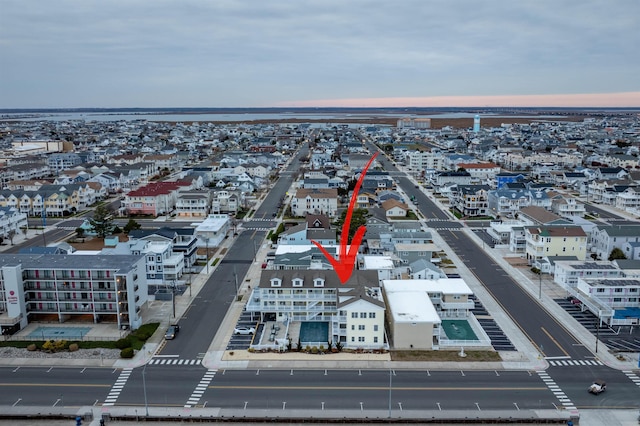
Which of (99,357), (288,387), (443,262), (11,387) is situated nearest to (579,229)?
(443,262)

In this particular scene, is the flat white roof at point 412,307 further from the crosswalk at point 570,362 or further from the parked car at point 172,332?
the parked car at point 172,332

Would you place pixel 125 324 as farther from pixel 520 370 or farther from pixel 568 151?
pixel 568 151

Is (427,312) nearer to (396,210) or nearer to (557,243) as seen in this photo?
(557,243)

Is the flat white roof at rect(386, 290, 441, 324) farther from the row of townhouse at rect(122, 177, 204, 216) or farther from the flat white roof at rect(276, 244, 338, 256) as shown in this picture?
the row of townhouse at rect(122, 177, 204, 216)

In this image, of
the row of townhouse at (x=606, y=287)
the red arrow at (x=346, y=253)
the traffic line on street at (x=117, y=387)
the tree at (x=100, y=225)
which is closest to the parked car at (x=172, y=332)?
the traffic line on street at (x=117, y=387)

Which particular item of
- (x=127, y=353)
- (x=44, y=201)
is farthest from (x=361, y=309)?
(x=44, y=201)

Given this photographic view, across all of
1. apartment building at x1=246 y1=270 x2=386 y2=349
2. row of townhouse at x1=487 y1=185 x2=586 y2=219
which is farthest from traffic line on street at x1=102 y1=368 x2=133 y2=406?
row of townhouse at x1=487 y1=185 x2=586 y2=219
